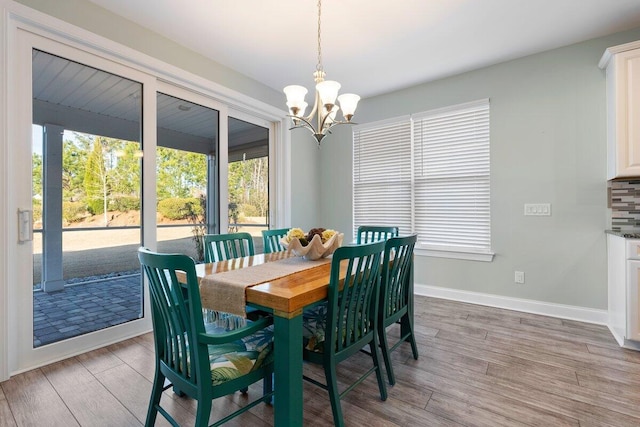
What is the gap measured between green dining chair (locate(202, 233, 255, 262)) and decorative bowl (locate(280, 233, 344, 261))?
0.51 m

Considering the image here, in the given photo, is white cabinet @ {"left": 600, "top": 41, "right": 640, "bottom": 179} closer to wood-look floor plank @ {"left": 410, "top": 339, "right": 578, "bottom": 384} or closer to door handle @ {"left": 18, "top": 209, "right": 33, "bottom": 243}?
wood-look floor plank @ {"left": 410, "top": 339, "right": 578, "bottom": 384}

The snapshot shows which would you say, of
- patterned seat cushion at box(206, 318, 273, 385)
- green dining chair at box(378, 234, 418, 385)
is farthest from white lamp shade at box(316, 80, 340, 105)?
patterned seat cushion at box(206, 318, 273, 385)

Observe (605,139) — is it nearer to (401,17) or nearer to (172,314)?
(401,17)

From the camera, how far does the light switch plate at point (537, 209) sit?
3170mm

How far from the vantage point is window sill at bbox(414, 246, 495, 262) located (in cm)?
350

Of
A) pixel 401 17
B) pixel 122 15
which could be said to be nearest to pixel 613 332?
pixel 401 17

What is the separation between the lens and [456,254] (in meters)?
3.69

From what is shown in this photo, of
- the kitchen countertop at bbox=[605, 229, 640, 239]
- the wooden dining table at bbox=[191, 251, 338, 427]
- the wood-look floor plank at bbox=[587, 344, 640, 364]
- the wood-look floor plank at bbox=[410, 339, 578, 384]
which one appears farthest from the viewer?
the kitchen countertop at bbox=[605, 229, 640, 239]

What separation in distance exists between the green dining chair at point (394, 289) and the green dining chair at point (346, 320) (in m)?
0.12

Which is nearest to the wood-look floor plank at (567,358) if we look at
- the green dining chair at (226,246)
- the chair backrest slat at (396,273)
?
the chair backrest slat at (396,273)

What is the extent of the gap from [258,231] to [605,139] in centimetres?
387

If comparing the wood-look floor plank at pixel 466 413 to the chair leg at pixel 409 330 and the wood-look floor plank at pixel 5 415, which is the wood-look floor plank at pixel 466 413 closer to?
the chair leg at pixel 409 330

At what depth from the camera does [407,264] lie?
7.18 ft

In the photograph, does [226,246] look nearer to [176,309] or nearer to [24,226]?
[176,309]
